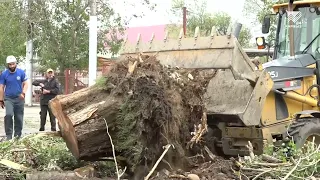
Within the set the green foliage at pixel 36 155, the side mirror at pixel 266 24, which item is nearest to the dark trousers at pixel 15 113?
the green foliage at pixel 36 155

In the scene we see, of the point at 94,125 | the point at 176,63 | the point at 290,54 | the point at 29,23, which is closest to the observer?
the point at 94,125

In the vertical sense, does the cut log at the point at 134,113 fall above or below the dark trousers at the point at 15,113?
above

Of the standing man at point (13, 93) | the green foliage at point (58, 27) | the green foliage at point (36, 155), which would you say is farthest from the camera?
the green foliage at point (58, 27)

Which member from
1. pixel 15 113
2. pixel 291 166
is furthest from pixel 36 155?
pixel 15 113

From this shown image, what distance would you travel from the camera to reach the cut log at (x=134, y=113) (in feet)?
20.4

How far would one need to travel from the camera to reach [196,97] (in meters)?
6.85

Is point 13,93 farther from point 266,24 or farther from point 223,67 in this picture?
point 223,67

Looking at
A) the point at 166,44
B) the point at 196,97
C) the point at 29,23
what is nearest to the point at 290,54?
the point at 166,44

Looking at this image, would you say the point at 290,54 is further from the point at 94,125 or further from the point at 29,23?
the point at 29,23

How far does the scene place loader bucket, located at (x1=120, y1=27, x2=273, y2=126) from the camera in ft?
23.9

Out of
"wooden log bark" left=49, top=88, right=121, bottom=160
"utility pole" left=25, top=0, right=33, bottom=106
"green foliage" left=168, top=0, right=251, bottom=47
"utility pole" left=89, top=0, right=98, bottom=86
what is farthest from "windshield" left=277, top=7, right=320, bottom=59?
"green foliage" left=168, top=0, right=251, bottom=47

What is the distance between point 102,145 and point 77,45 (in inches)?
734

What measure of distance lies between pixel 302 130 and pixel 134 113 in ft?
9.62

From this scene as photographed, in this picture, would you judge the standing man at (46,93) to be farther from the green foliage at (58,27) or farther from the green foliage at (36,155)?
the green foliage at (58,27)
